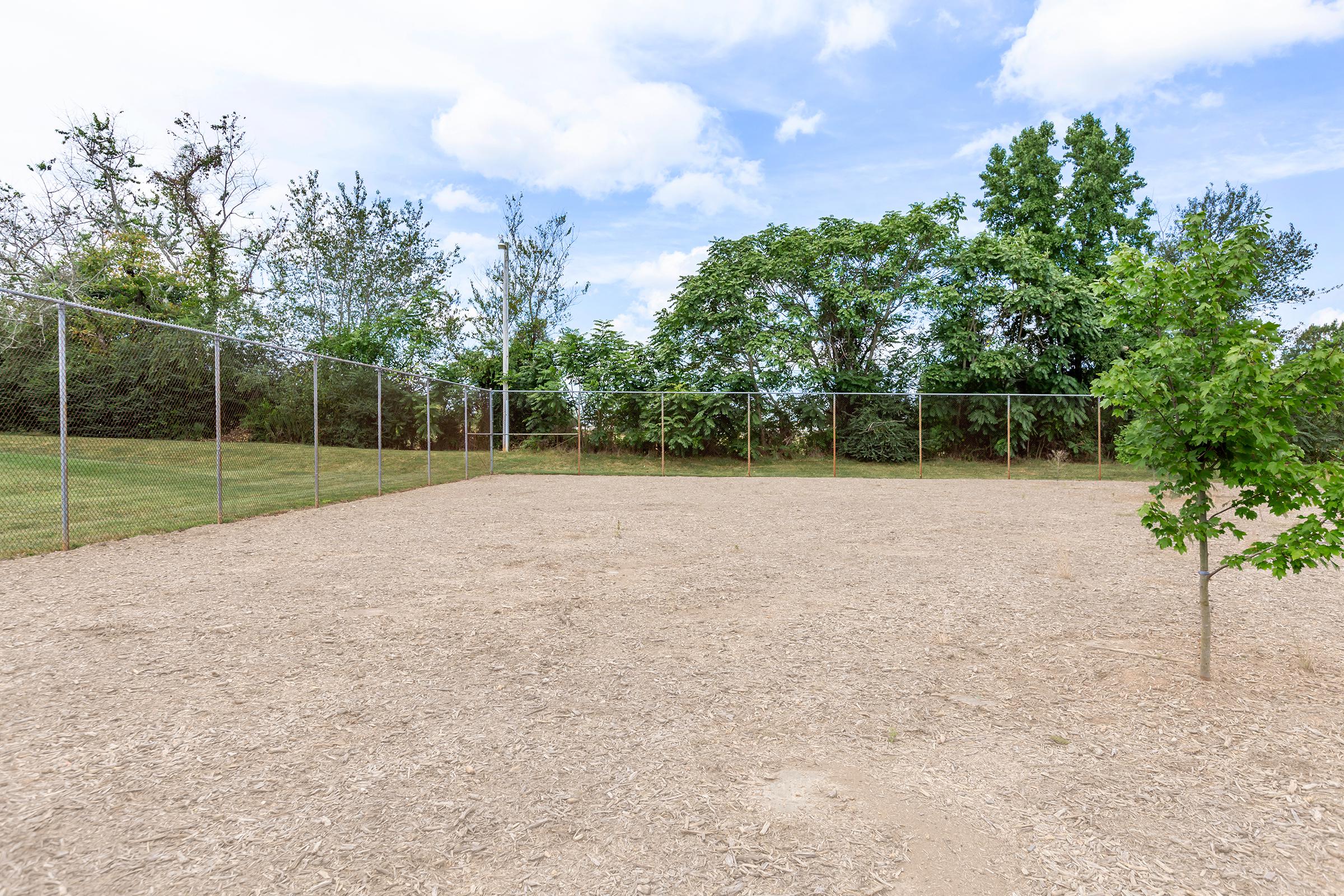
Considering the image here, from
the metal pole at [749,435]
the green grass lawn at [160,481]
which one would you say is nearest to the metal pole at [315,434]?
the green grass lawn at [160,481]

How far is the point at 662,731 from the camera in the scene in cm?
307

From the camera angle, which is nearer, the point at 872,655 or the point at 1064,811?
the point at 1064,811

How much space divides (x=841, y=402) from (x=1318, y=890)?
771 inches

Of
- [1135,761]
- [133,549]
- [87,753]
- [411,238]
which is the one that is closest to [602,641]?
[87,753]

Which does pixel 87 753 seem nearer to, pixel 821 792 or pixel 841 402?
pixel 821 792

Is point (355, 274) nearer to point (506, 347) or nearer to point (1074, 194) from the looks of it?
point (506, 347)

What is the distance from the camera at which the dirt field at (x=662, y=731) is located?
2146 millimetres

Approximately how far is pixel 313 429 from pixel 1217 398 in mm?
11806

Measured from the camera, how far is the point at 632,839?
225 centimetres

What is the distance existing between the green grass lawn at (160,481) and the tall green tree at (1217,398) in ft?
30.4

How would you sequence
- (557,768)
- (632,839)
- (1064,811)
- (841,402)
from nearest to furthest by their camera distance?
1. (632,839)
2. (1064,811)
3. (557,768)
4. (841,402)

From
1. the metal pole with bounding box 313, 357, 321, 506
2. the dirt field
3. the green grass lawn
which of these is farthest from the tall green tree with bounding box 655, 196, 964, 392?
A: the dirt field

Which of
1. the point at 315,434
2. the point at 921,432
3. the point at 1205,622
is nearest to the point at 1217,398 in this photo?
the point at 1205,622

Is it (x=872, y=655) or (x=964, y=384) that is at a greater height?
(x=964, y=384)
